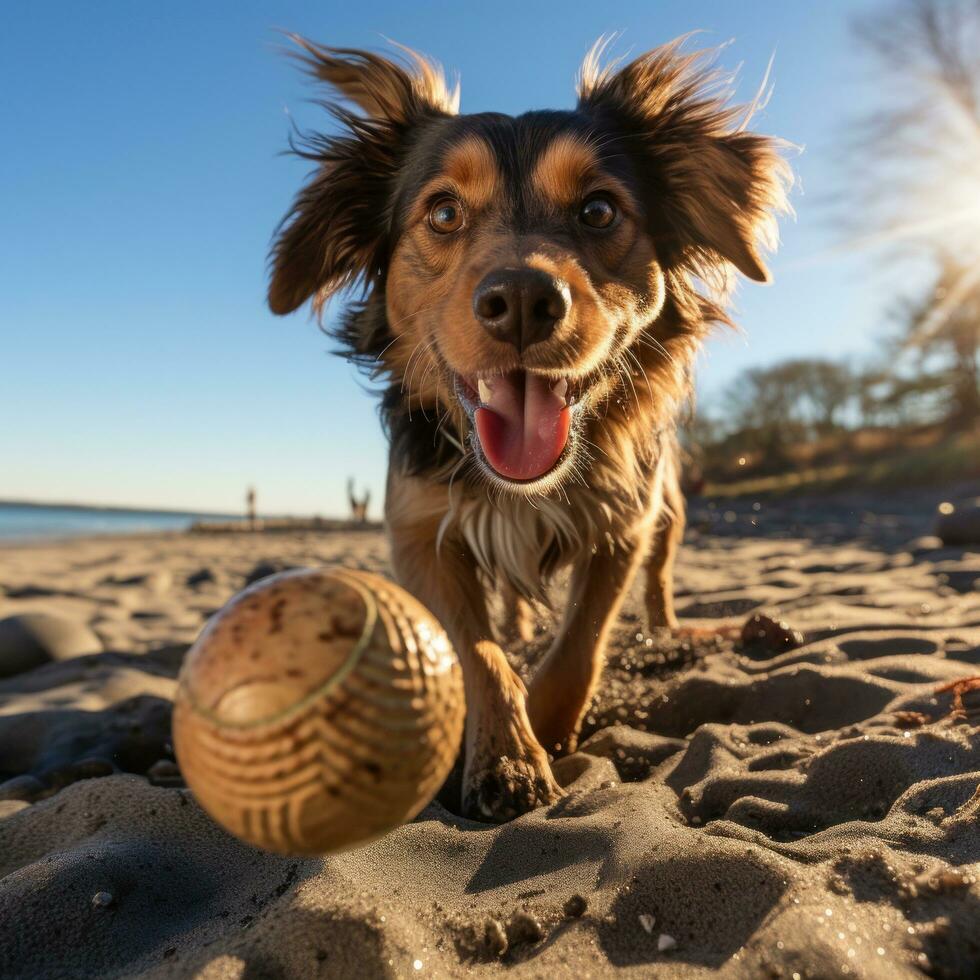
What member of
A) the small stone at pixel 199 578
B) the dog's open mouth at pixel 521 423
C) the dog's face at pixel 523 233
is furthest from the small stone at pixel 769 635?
the small stone at pixel 199 578

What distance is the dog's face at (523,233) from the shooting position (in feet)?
8.15

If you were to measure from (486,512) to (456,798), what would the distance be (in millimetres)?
1050

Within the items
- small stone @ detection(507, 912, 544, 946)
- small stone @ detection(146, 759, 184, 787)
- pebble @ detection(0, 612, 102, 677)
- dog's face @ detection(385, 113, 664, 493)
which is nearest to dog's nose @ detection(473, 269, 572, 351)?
dog's face @ detection(385, 113, 664, 493)

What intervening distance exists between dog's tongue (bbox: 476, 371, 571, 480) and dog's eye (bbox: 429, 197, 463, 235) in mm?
709

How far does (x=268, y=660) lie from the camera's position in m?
1.29

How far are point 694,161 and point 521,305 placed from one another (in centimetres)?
157

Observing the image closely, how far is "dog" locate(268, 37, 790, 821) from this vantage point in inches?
96.9

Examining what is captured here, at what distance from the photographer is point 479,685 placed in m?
2.47

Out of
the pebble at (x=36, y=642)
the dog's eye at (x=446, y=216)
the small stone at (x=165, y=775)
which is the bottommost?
the small stone at (x=165, y=775)

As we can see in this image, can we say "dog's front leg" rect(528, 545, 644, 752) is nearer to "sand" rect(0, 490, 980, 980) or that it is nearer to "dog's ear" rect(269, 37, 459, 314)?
"sand" rect(0, 490, 980, 980)

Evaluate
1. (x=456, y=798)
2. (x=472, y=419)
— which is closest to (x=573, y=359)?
(x=472, y=419)

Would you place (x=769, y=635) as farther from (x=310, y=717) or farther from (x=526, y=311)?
(x=310, y=717)

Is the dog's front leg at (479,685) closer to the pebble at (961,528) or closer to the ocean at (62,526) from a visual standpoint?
the pebble at (961,528)

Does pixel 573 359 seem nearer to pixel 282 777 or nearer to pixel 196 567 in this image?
pixel 282 777
